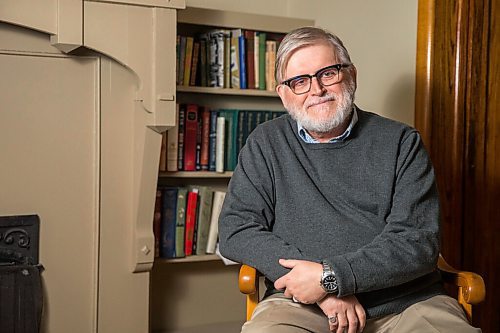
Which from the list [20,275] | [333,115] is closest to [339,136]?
[333,115]

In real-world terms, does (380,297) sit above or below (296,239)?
below

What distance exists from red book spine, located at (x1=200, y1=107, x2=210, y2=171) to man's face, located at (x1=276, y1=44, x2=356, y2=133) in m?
1.06

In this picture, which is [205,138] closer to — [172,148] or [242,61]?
[172,148]

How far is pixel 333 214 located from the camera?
2055 mm

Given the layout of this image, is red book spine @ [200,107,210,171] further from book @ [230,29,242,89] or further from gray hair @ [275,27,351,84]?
gray hair @ [275,27,351,84]

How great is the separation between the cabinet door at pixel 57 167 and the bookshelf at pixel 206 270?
40 centimetres

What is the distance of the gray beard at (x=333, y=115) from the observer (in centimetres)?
210

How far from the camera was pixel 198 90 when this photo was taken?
310 cm

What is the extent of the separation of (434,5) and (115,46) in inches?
45.7

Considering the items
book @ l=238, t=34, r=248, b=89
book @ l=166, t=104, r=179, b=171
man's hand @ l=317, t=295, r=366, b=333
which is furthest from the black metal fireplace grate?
man's hand @ l=317, t=295, r=366, b=333

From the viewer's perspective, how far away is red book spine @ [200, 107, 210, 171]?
3.15 meters

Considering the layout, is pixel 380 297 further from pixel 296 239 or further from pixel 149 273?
pixel 149 273

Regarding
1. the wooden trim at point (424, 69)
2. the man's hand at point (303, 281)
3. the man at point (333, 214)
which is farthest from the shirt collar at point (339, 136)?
the wooden trim at point (424, 69)

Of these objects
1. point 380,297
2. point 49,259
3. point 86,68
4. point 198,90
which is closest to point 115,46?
point 86,68
